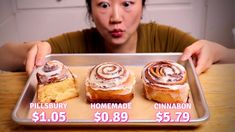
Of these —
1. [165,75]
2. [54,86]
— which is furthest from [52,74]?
[165,75]

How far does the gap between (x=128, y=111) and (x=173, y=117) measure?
54 millimetres

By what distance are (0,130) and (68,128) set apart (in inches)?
2.9

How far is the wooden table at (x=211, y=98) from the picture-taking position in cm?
32

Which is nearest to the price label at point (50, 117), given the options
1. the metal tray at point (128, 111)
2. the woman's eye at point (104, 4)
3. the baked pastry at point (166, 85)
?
the metal tray at point (128, 111)

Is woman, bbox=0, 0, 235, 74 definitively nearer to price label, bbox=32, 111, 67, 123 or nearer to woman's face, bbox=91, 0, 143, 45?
woman's face, bbox=91, 0, 143, 45

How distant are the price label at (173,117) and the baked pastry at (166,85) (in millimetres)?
26

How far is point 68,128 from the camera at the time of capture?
326 millimetres

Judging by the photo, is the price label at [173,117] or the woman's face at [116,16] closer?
the price label at [173,117]

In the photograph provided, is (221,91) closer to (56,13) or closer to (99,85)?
(99,85)

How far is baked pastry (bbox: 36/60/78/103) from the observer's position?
0.38 m

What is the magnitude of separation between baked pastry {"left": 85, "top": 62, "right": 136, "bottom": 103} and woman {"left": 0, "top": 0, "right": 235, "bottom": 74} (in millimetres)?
110

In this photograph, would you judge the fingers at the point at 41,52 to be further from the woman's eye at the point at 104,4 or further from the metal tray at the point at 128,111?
the woman's eye at the point at 104,4

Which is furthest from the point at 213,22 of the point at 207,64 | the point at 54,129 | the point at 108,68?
the point at 54,129

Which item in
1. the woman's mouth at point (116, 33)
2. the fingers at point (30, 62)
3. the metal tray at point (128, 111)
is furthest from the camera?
the woman's mouth at point (116, 33)
